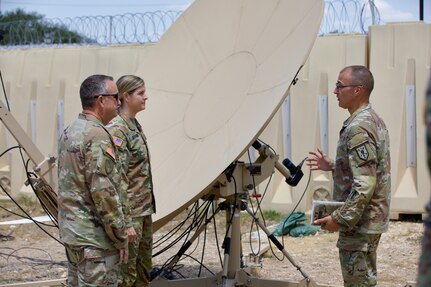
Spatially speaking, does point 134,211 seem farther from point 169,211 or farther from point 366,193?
point 366,193

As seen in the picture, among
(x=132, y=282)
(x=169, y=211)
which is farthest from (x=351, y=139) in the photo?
(x=132, y=282)

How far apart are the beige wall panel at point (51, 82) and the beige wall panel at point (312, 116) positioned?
114 inches

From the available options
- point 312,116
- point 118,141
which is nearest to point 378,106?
point 312,116

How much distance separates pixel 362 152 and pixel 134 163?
60.2 inches

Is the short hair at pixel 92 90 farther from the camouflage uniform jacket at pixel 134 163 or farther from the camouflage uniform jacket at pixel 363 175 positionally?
the camouflage uniform jacket at pixel 363 175

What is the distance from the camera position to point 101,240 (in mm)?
3801

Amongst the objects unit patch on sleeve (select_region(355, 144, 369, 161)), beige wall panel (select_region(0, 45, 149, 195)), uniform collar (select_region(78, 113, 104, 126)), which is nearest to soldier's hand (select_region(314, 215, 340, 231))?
unit patch on sleeve (select_region(355, 144, 369, 161))

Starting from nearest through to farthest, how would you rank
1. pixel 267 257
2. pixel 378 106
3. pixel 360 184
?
pixel 360 184, pixel 267 257, pixel 378 106

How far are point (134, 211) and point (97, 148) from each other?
0.94 metres

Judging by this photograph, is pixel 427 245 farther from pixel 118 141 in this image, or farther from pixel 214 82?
pixel 214 82

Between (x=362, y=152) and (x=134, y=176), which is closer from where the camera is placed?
(x=362, y=152)

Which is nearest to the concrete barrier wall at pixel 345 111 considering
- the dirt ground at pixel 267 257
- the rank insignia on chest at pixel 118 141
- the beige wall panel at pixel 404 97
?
the beige wall panel at pixel 404 97

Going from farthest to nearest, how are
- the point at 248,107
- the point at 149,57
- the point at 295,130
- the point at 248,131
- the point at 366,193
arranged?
1. the point at 295,130
2. the point at 149,57
3. the point at 248,107
4. the point at 248,131
5. the point at 366,193

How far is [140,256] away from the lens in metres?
4.83
